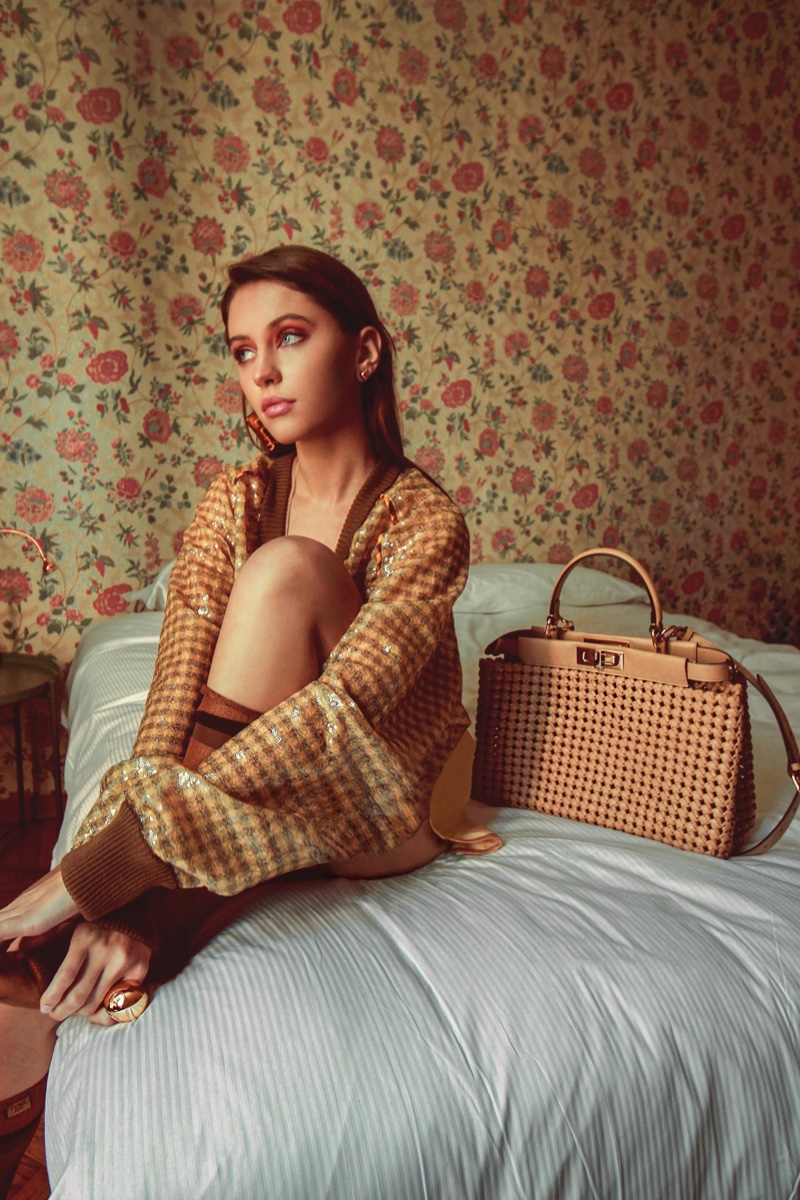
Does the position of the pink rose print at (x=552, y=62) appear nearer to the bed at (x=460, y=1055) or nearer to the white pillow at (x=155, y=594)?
the white pillow at (x=155, y=594)

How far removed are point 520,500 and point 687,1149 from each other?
2185mm

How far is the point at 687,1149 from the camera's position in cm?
67

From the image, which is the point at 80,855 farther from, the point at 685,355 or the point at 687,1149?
the point at 685,355

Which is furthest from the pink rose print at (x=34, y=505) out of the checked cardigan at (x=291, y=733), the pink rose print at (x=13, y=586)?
the checked cardigan at (x=291, y=733)

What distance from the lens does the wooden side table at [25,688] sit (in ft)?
6.10

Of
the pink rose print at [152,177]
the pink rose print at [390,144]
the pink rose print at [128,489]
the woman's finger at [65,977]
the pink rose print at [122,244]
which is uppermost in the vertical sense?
the pink rose print at [390,144]

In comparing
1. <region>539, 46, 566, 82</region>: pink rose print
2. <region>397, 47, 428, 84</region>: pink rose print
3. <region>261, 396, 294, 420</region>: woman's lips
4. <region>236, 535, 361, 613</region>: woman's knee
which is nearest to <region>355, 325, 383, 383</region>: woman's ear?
<region>261, 396, 294, 420</region>: woman's lips

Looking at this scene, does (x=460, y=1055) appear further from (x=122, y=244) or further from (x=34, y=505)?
(x=122, y=244)

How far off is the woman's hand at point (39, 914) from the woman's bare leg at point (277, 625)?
25cm

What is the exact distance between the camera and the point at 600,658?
42.3 inches

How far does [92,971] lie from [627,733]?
640 mm

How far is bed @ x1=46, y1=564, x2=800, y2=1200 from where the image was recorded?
594 mm

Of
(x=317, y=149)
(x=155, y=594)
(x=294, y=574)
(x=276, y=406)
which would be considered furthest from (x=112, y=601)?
(x=294, y=574)

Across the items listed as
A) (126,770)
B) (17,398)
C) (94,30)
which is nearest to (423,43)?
(94,30)
